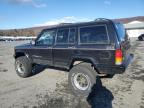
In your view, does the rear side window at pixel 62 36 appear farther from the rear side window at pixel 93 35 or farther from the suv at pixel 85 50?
the rear side window at pixel 93 35

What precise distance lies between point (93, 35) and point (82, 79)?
142cm

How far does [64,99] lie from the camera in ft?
18.4

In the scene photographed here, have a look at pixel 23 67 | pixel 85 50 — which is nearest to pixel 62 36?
pixel 85 50

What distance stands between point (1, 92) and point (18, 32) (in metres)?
58.9

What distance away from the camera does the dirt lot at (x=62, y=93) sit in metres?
5.27

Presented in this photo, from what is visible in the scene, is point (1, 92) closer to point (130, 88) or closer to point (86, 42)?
point (86, 42)

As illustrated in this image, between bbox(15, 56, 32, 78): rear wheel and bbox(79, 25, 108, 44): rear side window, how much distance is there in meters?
2.88

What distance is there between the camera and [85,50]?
591 centimetres

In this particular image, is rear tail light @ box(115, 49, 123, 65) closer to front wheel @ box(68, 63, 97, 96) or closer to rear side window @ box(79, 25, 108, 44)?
rear side window @ box(79, 25, 108, 44)

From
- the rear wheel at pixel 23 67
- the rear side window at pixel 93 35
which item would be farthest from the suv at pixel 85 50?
the rear wheel at pixel 23 67

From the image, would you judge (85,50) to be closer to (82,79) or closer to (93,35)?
(93,35)

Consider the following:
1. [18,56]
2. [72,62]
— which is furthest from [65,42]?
[18,56]

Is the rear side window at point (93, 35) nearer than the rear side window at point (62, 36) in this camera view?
Yes

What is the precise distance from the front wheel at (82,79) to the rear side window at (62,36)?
103cm
